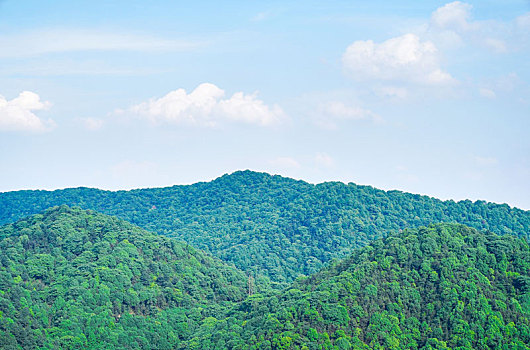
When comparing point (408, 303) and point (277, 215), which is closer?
point (408, 303)

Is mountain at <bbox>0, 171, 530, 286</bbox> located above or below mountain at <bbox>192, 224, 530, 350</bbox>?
above

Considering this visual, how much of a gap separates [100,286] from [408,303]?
41341 millimetres

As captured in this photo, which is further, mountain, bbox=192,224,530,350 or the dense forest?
the dense forest

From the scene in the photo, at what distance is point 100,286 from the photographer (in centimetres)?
9844

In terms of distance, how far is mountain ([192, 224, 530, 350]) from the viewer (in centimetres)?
7969

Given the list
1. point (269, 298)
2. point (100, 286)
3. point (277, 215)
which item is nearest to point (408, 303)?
point (269, 298)

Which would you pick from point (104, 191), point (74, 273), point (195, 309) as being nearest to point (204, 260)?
point (195, 309)

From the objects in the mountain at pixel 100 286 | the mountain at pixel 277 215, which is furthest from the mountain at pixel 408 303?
the mountain at pixel 277 215

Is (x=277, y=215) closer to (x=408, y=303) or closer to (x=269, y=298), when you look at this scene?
(x=269, y=298)

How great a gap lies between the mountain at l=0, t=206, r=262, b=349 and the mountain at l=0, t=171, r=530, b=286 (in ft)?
70.7

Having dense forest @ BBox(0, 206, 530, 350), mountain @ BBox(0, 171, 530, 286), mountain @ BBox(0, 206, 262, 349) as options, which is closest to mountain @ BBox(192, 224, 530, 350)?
dense forest @ BBox(0, 206, 530, 350)

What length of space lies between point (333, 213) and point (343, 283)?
73.2 m

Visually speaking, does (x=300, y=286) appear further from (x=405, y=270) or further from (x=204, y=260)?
(x=204, y=260)

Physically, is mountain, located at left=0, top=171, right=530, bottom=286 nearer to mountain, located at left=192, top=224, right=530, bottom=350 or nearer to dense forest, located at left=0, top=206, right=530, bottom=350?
dense forest, located at left=0, top=206, right=530, bottom=350
